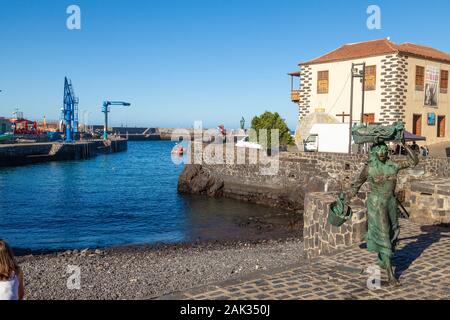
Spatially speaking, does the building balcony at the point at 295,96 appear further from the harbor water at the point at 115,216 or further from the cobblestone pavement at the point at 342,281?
the cobblestone pavement at the point at 342,281

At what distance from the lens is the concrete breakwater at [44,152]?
5322 centimetres

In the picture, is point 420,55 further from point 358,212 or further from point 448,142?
point 358,212

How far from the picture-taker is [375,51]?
2930cm

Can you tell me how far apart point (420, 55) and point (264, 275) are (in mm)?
27416

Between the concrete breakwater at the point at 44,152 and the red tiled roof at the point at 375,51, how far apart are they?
3981cm

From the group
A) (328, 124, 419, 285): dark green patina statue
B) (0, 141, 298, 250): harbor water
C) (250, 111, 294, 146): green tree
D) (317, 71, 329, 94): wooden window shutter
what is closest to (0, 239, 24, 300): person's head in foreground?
(328, 124, 419, 285): dark green patina statue

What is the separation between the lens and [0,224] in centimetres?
2203

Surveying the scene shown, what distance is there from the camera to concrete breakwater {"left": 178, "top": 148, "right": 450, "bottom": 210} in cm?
2411

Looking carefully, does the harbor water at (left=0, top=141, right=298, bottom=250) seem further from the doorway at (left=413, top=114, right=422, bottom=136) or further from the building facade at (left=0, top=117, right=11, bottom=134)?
the building facade at (left=0, top=117, right=11, bottom=134)

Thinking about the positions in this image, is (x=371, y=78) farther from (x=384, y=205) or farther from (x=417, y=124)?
(x=384, y=205)

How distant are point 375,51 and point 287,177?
35.7 feet

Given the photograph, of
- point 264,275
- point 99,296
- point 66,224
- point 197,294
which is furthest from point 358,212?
point 66,224

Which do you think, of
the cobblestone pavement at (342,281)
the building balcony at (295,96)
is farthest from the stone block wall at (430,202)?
the building balcony at (295,96)

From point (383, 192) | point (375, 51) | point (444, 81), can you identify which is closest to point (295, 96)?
point (375, 51)
